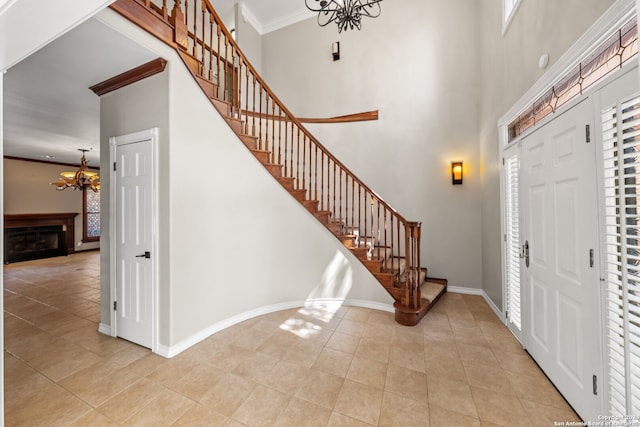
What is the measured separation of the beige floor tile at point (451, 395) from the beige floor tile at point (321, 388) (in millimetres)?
704

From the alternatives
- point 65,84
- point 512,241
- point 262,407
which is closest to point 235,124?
point 65,84

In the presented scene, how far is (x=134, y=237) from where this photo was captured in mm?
2592

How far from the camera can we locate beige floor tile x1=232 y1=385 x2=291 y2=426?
1668mm

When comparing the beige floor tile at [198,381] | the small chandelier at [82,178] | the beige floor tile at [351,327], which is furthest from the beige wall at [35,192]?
the beige floor tile at [351,327]

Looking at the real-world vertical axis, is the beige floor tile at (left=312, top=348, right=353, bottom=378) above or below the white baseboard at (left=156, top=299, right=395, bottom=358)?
below

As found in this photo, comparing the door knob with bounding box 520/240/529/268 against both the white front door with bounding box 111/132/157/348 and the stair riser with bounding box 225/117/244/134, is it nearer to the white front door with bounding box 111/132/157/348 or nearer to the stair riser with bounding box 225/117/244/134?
the stair riser with bounding box 225/117/244/134

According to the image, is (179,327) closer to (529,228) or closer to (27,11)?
(27,11)

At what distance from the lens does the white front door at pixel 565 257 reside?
1.55m

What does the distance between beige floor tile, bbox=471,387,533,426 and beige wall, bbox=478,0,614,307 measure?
160 cm

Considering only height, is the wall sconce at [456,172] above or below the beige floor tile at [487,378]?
above

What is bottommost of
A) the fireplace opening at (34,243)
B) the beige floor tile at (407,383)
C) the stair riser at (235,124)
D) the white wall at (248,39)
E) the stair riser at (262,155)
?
the beige floor tile at (407,383)

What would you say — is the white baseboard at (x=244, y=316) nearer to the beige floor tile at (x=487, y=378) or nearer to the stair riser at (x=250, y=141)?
the beige floor tile at (x=487, y=378)

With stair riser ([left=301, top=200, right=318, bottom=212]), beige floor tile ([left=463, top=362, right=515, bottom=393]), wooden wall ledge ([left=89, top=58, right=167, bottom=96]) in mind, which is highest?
wooden wall ledge ([left=89, top=58, right=167, bottom=96])

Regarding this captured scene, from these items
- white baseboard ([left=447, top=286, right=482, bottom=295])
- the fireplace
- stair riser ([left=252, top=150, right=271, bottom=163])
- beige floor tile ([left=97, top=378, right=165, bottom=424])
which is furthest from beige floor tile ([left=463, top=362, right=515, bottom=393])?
the fireplace
